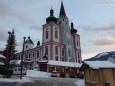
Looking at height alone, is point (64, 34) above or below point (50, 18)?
below

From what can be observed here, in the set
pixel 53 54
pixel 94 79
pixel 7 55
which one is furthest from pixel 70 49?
pixel 94 79

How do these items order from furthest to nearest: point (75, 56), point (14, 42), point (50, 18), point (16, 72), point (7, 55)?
point (75, 56)
point (50, 18)
point (16, 72)
point (14, 42)
point (7, 55)

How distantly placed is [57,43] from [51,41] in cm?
299

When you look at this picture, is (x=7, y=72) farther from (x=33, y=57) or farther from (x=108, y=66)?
(x=33, y=57)

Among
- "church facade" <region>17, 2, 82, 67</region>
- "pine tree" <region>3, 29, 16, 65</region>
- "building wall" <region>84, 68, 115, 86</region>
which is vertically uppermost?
"church facade" <region>17, 2, 82, 67</region>

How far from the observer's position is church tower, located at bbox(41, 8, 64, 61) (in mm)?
67875

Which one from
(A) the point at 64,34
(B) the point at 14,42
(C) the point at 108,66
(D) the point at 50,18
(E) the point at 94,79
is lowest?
(E) the point at 94,79

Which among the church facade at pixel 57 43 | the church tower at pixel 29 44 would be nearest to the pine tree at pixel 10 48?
the church facade at pixel 57 43

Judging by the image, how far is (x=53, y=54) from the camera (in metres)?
67.3

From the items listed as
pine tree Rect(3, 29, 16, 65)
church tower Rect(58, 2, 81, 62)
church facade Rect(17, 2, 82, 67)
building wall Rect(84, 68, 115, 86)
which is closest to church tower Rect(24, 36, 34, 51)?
church facade Rect(17, 2, 82, 67)

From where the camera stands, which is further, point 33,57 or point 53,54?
point 33,57

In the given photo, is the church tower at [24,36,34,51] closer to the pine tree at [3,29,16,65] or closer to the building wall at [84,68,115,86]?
the pine tree at [3,29,16,65]

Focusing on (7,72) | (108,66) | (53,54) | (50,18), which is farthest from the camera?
(50,18)

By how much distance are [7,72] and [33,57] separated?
165 feet
